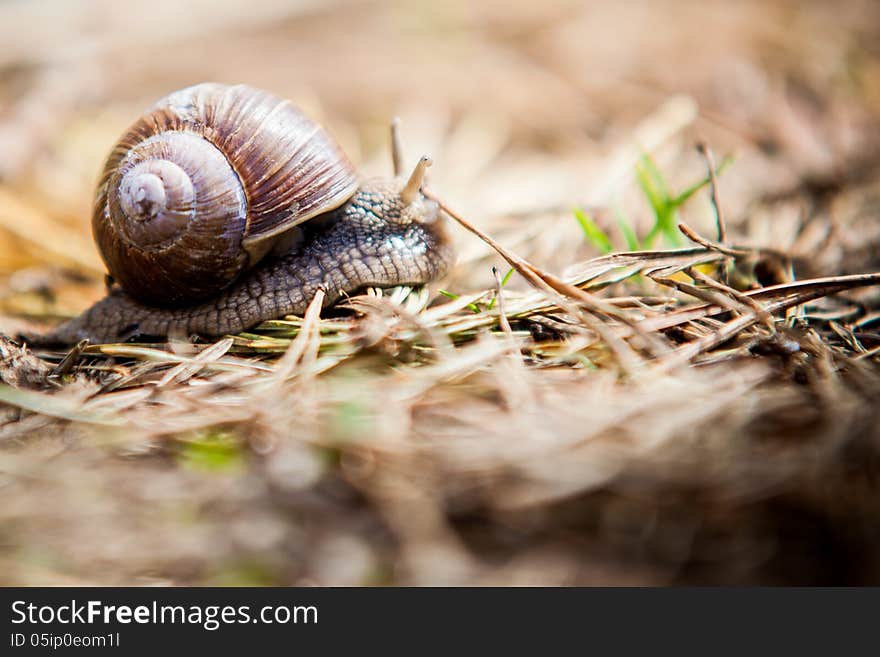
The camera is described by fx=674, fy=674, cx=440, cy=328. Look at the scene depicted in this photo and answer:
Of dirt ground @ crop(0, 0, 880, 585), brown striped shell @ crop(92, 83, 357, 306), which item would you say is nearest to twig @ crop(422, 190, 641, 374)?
dirt ground @ crop(0, 0, 880, 585)

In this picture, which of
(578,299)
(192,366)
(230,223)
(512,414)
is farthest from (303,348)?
(578,299)

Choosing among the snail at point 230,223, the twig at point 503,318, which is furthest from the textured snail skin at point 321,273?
the twig at point 503,318

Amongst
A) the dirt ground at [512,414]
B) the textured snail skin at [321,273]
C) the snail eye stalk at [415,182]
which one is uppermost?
the snail eye stalk at [415,182]

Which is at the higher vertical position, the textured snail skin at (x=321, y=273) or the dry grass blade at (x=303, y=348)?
the textured snail skin at (x=321, y=273)

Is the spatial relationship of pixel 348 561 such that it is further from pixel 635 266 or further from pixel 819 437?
pixel 635 266

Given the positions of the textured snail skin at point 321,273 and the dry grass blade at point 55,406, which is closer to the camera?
the dry grass blade at point 55,406

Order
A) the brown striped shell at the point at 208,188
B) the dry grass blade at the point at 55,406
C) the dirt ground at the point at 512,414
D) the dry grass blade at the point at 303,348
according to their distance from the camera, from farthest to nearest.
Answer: the brown striped shell at the point at 208,188
the dry grass blade at the point at 303,348
the dry grass blade at the point at 55,406
the dirt ground at the point at 512,414

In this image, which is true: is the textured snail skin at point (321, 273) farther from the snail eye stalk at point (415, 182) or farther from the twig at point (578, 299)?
Answer: the twig at point (578, 299)

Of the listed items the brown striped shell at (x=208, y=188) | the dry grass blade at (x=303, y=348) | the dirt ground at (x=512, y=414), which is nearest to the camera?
the dirt ground at (x=512, y=414)
